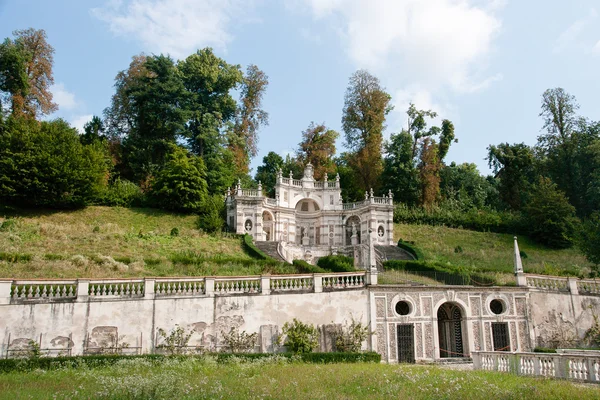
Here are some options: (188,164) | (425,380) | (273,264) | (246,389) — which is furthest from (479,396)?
(188,164)

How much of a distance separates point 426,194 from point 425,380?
145 ft

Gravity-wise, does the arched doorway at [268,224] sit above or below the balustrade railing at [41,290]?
above

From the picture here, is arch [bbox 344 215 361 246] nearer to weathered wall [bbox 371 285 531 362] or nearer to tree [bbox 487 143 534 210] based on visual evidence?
tree [bbox 487 143 534 210]

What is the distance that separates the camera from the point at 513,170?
6284 centimetres

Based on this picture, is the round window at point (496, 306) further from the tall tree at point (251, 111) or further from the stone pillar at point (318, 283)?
the tall tree at point (251, 111)

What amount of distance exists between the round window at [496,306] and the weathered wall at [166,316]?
6.42 m

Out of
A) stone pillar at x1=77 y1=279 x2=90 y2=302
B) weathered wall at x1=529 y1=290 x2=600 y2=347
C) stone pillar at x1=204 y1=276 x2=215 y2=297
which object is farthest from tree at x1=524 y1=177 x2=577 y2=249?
stone pillar at x1=77 y1=279 x2=90 y2=302

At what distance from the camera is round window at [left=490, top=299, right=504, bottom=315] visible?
24.0m

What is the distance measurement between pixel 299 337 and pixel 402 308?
526 cm

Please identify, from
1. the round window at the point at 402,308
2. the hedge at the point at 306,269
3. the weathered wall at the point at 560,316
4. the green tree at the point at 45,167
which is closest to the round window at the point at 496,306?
the weathered wall at the point at 560,316

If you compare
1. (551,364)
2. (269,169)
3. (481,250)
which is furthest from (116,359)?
(269,169)

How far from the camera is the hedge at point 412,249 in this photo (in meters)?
40.5

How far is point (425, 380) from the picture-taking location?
Result: 45.2 feet

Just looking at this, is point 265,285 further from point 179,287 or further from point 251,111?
point 251,111
